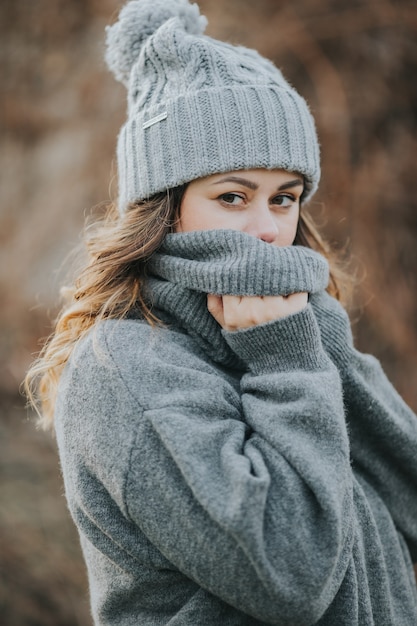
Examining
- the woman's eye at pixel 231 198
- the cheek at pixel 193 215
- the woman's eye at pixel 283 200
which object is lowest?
the cheek at pixel 193 215

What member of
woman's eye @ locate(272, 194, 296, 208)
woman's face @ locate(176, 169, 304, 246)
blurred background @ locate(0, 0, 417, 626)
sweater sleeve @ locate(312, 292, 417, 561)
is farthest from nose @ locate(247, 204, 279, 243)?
blurred background @ locate(0, 0, 417, 626)

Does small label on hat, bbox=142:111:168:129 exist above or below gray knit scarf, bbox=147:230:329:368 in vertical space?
above

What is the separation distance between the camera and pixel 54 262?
16.3ft

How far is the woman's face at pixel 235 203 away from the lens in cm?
162

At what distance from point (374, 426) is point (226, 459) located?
2.05ft

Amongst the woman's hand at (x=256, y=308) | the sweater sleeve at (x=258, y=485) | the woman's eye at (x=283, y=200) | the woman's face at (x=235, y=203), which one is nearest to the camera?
the sweater sleeve at (x=258, y=485)

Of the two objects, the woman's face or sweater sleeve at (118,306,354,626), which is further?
the woman's face

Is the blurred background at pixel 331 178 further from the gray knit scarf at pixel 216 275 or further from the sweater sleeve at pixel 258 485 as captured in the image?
the sweater sleeve at pixel 258 485

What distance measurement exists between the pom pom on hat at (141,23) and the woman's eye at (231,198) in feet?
1.78

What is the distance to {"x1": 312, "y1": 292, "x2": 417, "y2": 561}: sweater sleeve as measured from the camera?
172 centimetres

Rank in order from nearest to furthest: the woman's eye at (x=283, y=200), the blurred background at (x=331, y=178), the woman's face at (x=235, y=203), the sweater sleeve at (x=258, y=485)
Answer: the sweater sleeve at (x=258, y=485), the woman's face at (x=235, y=203), the woman's eye at (x=283, y=200), the blurred background at (x=331, y=178)

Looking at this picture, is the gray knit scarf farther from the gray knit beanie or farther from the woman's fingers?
the gray knit beanie

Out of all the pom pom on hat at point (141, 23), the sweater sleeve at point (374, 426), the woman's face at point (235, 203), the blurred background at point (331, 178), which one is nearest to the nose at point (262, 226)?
the woman's face at point (235, 203)

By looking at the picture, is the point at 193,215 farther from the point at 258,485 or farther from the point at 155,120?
the point at 258,485
